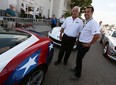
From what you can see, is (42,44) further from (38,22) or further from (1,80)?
(38,22)

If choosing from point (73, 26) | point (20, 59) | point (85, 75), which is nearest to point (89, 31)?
point (73, 26)

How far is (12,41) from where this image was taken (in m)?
2.39

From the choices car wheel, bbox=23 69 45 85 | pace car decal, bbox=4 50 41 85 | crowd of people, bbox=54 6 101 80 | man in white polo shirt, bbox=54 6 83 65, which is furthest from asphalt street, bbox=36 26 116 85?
pace car decal, bbox=4 50 41 85

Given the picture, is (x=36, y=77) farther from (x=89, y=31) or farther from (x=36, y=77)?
(x=89, y=31)

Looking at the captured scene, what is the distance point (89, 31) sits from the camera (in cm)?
327

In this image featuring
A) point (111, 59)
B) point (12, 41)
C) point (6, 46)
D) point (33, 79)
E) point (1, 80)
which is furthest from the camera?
point (111, 59)

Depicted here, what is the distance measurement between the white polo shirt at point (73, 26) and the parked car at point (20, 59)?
1.31m

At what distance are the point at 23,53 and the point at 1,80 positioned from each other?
524 mm

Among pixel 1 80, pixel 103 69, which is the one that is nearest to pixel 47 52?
pixel 1 80

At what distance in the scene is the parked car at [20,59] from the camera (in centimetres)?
193

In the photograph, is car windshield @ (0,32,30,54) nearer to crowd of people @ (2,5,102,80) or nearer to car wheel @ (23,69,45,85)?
car wheel @ (23,69,45,85)

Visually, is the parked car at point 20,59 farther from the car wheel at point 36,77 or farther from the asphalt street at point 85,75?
the asphalt street at point 85,75

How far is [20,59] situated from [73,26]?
87.9 inches

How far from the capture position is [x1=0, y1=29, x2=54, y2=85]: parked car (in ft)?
6.33
